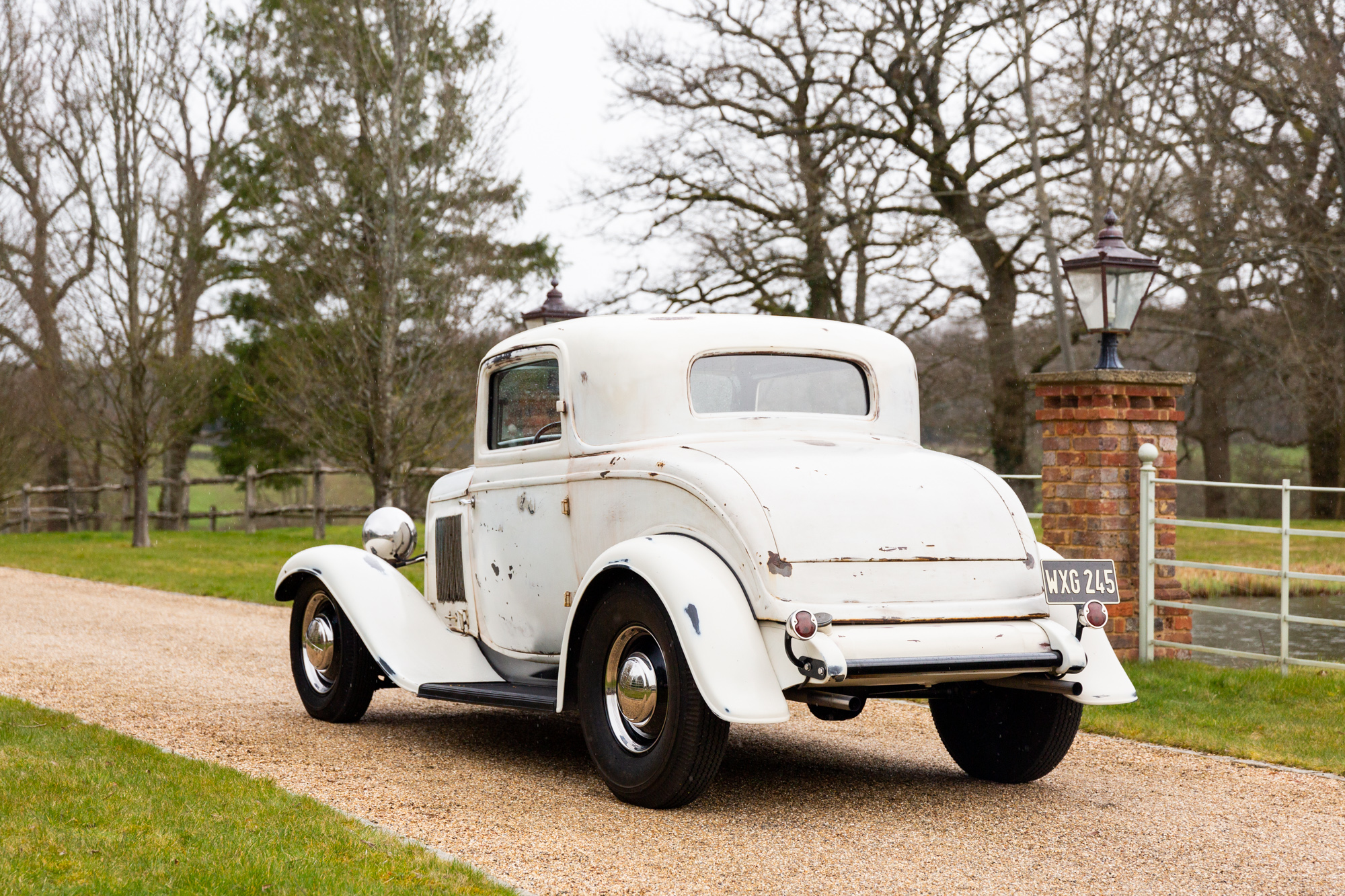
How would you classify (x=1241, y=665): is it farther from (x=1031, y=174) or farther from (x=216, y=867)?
(x=1031, y=174)

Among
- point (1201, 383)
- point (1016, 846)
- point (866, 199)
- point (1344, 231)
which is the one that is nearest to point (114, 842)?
point (1016, 846)

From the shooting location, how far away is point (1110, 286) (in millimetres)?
8867

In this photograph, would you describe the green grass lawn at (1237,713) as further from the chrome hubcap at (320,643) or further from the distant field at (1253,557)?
the chrome hubcap at (320,643)

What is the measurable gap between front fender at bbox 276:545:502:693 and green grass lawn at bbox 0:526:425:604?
19.2 ft

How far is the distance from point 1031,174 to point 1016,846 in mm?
19205

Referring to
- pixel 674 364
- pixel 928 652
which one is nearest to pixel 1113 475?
pixel 674 364

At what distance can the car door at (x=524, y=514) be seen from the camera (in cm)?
576

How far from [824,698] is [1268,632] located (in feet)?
30.1

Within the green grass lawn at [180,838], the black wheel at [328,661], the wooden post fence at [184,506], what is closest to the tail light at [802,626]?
the green grass lawn at [180,838]

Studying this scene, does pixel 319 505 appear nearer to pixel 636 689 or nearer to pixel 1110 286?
pixel 1110 286

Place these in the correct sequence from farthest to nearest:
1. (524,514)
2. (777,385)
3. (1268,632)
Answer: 1. (1268,632)
2. (524,514)
3. (777,385)

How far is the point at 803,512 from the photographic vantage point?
4.75 meters

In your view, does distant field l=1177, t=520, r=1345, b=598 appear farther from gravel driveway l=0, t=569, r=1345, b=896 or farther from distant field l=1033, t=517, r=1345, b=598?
gravel driveway l=0, t=569, r=1345, b=896

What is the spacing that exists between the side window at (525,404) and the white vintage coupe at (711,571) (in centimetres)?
1
